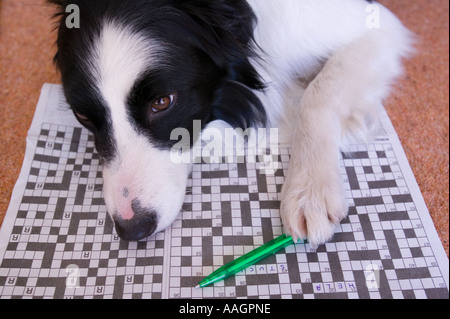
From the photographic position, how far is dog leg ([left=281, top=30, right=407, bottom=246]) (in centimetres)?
96

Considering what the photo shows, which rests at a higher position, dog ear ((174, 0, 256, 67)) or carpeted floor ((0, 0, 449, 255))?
dog ear ((174, 0, 256, 67))

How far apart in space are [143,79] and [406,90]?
2.80 ft

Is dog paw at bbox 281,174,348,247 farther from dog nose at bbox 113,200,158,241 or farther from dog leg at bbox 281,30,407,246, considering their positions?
dog nose at bbox 113,200,158,241

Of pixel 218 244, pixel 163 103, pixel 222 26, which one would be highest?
pixel 222 26

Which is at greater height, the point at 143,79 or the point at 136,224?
the point at 143,79

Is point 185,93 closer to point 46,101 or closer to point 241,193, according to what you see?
point 241,193

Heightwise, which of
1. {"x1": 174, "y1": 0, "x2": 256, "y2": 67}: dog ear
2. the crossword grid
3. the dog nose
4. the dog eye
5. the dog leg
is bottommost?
the crossword grid

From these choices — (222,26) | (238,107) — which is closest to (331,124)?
(238,107)

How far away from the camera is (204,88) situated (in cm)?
99

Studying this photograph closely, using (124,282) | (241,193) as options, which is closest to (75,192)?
(124,282)

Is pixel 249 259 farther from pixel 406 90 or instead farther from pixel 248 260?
pixel 406 90

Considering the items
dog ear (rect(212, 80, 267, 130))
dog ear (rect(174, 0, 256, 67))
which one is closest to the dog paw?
dog ear (rect(212, 80, 267, 130))

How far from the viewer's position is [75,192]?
1.07 m

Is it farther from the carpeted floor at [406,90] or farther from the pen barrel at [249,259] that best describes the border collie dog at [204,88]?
the carpeted floor at [406,90]
